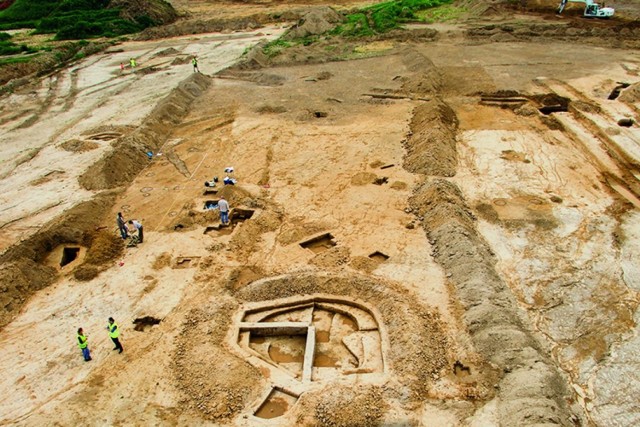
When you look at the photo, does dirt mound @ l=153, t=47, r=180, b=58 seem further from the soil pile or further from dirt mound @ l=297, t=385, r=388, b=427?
dirt mound @ l=297, t=385, r=388, b=427

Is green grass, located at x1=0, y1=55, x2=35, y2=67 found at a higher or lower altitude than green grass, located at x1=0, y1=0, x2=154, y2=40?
lower

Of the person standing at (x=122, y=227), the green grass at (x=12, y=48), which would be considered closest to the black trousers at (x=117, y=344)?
the person standing at (x=122, y=227)

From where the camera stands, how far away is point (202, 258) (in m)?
13.0

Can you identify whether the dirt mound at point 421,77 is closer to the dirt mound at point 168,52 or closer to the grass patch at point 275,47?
the grass patch at point 275,47

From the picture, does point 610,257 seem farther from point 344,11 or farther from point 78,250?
point 344,11

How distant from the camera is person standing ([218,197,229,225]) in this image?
14.2 metres

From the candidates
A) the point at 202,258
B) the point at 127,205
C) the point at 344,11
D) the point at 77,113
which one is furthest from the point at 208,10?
the point at 202,258

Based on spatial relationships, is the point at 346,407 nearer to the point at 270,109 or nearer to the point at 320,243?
the point at 320,243

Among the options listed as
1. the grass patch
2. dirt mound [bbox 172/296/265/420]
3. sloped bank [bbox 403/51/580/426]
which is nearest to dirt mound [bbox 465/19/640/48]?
the grass patch

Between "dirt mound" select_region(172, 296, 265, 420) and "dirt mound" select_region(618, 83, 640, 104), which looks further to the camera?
"dirt mound" select_region(618, 83, 640, 104)

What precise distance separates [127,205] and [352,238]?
816 centimetres

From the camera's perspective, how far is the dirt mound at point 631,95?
21.1 meters

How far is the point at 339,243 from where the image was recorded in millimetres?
13219

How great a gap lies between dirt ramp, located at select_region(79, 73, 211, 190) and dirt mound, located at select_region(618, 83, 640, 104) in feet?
70.0
